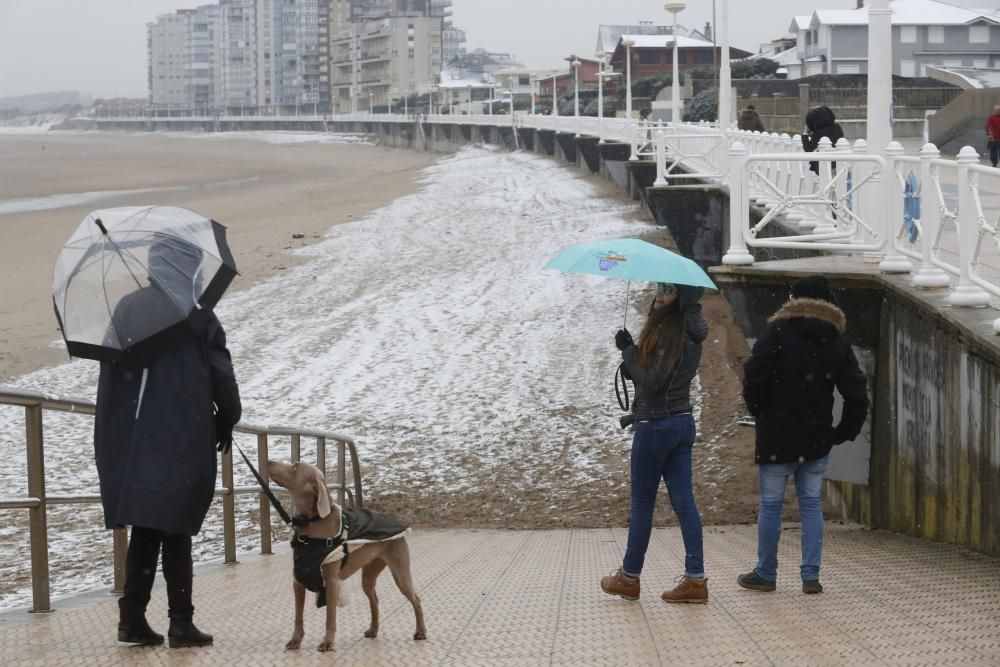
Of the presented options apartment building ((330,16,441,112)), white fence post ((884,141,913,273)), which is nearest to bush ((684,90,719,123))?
white fence post ((884,141,913,273))

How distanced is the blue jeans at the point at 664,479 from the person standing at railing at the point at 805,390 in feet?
1.38

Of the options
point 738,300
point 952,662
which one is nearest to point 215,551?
point 738,300

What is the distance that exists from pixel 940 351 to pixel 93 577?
5021 mm

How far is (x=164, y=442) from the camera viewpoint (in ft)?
15.9

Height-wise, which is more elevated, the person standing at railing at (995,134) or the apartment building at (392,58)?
the apartment building at (392,58)

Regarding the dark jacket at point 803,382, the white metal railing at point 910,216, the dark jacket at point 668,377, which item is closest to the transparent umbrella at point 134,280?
the dark jacket at point 668,377

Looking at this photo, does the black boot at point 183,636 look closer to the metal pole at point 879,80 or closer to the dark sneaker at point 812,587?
the dark sneaker at point 812,587

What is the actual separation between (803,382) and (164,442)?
9.27 ft

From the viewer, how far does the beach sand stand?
21.6 metres

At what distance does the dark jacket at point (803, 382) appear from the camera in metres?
6.11

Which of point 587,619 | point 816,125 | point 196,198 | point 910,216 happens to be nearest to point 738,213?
point 910,216

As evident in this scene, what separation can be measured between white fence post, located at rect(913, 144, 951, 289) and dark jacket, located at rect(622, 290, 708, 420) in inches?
120

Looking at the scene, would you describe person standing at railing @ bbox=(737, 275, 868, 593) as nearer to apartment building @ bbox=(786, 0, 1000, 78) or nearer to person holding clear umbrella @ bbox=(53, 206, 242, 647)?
person holding clear umbrella @ bbox=(53, 206, 242, 647)

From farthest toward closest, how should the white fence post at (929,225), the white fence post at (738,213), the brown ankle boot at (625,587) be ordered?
the white fence post at (738,213) < the white fence post at (929,225) < the brown ankle boot at (625,587)
